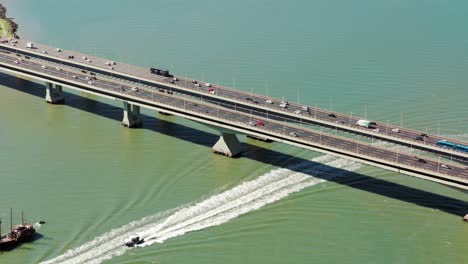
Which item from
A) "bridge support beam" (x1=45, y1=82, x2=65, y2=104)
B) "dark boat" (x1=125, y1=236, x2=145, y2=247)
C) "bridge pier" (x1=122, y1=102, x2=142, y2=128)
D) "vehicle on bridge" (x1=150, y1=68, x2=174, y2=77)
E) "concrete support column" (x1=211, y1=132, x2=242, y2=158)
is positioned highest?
"vehicle on bridge" (x1=150, y1=68, x2=174, y2=77)

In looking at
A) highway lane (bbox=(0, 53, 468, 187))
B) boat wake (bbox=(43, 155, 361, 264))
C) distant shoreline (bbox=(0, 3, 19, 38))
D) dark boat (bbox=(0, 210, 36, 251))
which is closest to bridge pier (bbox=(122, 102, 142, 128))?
highway lane (bbox=(0, 53, 468, 187))

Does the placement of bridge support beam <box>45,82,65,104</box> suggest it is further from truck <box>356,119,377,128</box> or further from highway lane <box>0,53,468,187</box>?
truck <box>356,119,377,128</box>

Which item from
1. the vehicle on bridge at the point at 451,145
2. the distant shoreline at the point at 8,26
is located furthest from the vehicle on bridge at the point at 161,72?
the distant shoreline at the point at 8,26

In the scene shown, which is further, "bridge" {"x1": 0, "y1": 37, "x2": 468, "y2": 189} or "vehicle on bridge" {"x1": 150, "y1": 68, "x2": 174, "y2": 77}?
"vehicle on bridge" {"x1": 150, "y1": 68, "x2": 174, "y2": 77}

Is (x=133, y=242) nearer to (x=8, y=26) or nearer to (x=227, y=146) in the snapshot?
(x=227, y=146)

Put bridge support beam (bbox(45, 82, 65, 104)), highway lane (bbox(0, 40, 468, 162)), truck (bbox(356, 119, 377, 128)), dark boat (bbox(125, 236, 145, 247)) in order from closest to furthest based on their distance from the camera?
1. dark boat (bbox(125, 236, 145, 247))
2. highway lane (bbox(0, 40, 468, 162))
3. truck (bbox(356, 119, 377, 128))
4. bridge support beam (bbox(45, 82, 65, 104))

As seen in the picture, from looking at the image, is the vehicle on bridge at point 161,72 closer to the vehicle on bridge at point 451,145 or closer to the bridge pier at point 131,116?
the bridge pier at point 131,116

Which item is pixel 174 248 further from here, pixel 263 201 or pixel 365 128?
pixel 365 128
